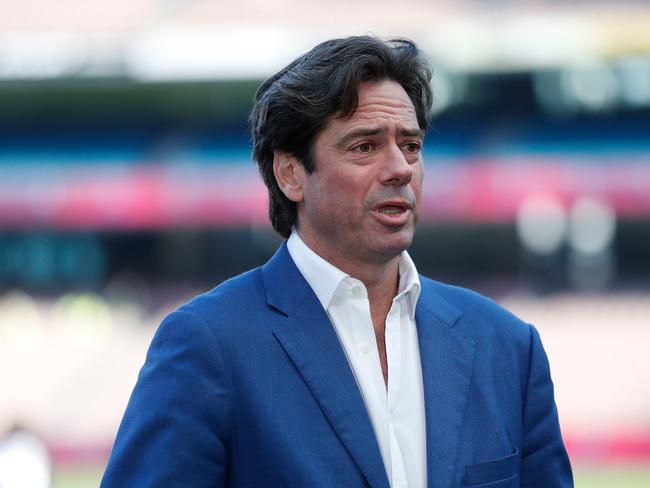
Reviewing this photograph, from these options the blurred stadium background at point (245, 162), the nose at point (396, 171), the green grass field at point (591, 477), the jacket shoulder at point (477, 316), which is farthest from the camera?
the blurred stadium background at point (245, 162)

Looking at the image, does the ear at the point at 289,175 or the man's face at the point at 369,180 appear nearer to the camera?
the man's face at the point at 369,180

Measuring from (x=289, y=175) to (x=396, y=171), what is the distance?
0.25 meters

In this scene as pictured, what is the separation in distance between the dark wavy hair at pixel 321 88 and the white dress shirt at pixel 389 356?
169mm

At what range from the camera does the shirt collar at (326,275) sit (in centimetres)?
182

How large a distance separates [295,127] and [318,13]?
11178 mm

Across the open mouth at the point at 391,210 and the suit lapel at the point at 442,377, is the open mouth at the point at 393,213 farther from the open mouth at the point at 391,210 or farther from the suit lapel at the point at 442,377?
the suit lapel at the point at 442,377

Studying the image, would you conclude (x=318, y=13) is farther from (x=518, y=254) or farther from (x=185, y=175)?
(x=518, y=254)

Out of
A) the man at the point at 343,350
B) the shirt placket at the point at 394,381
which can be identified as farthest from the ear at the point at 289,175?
the shirt placket at the point at 394,381

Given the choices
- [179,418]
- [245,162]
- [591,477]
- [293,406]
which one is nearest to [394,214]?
[293,406]

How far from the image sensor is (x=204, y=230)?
1293 centimetres

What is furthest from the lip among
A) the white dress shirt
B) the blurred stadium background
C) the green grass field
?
the blurred stadium background

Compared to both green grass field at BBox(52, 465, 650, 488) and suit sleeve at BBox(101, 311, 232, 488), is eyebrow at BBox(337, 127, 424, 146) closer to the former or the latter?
suit sleeve at BBox(101, 311, 232, 488)

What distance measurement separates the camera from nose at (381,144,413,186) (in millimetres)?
1771

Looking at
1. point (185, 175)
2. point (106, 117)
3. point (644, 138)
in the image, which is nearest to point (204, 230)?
point (185, 175)
